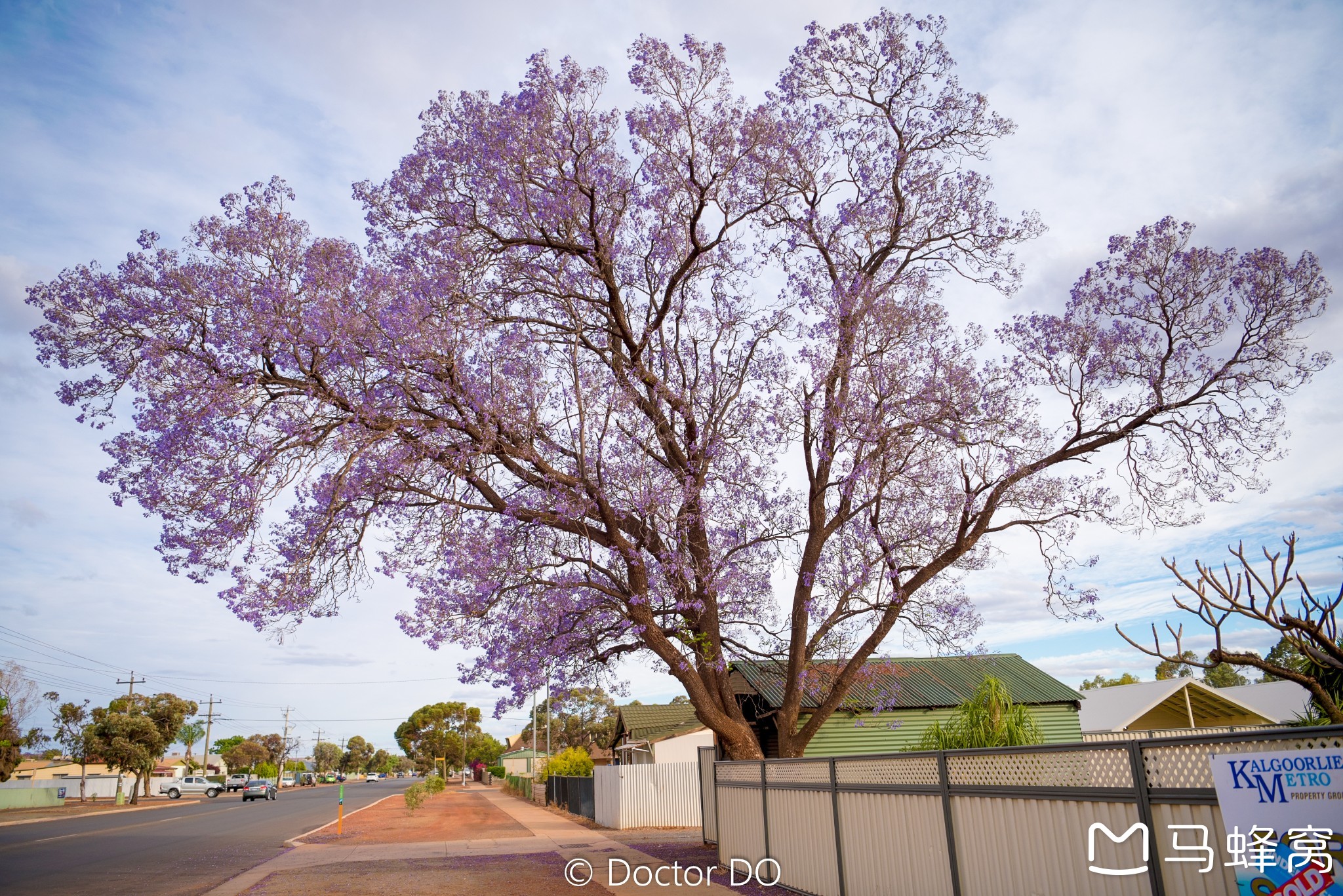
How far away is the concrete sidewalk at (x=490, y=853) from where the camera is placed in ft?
42.1

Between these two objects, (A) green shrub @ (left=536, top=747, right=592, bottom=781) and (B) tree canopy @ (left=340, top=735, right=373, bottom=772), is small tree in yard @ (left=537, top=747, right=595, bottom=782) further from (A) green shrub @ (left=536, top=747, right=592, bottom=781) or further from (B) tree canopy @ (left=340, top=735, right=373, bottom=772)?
(B) tree canopy @ (left=340, top=735, right=373, bottom=772)

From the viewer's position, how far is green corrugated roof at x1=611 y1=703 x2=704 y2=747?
31.0 m

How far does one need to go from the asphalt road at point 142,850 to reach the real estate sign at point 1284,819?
13294 millimetres

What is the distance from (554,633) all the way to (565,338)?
4859 mm

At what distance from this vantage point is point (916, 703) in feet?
68.9

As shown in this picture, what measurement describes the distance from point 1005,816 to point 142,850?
65.5 ft

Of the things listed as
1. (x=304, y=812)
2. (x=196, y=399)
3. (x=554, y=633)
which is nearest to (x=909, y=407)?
(x=554, y=633)

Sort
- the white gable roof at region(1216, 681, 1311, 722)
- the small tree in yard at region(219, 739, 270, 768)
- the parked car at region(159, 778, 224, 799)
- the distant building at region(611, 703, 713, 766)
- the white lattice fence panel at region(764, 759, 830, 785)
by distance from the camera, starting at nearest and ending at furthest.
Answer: the white lattice fence panel at region(764, 759, 830, 785), the white gable roof at region(1216, 681, 1311, 722), the distant building at region(611, 703, 713, 766), the parked car at region(159, 778, 224, 799), the small tree in yard at region(219, 739, 270, 768)

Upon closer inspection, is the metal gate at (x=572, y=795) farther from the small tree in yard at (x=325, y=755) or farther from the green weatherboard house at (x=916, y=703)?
the small tree in yard at (x=325, y=755)

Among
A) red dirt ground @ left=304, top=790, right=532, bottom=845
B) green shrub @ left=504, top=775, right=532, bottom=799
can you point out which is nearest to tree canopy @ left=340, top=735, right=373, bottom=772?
green shrub @ left=504, top=775, right=532, bottom=799

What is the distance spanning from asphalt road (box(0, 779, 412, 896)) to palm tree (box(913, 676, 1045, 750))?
11.9 m

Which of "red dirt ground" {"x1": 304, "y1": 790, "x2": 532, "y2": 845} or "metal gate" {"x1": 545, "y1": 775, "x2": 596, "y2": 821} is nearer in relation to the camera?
"red dirt ground" {"x1": 304, "y1": 790, "x2": 532, "y2": 845}

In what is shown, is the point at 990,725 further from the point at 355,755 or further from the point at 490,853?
the point at 355,755

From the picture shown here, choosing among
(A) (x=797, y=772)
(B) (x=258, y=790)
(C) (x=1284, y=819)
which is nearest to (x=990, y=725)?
(A) (x=797, y=772)
